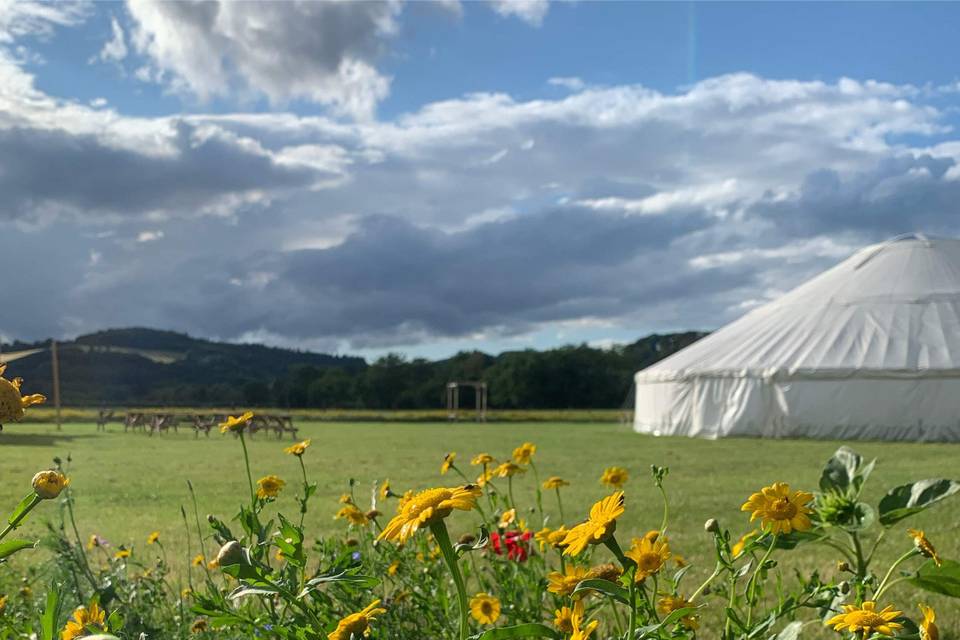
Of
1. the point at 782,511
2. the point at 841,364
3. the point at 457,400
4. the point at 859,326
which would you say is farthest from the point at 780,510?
the point at 457,400

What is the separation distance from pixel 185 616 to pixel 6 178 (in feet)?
3.72

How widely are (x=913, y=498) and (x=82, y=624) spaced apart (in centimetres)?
118

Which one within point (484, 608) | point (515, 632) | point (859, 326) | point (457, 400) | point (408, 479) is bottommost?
point (408, 479)

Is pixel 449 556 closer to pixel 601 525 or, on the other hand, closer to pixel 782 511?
pixel 601 525

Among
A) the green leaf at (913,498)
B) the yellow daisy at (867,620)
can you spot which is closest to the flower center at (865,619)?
the yellow daisy at (867,620)

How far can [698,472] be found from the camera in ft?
26.8

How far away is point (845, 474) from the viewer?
150 cm

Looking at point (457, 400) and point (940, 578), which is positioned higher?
point (940, 578)

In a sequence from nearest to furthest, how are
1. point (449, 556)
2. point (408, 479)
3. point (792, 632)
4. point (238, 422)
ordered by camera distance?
1. point (449, 556)
2. point (792, 632)
3. point (238, 422)
4. point (408, 479)

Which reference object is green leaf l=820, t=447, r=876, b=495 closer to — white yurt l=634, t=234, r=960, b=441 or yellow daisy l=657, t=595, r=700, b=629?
yellow daisy l=657, t=595, r=700, b=629

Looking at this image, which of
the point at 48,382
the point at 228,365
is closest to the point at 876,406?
the point at 228,365

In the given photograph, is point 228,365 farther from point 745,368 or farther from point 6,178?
point 745,368

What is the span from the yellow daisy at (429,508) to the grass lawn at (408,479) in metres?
1.50

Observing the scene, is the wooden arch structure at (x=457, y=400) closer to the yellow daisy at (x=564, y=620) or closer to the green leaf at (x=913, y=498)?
the green leaf at (x=913, y=498)
